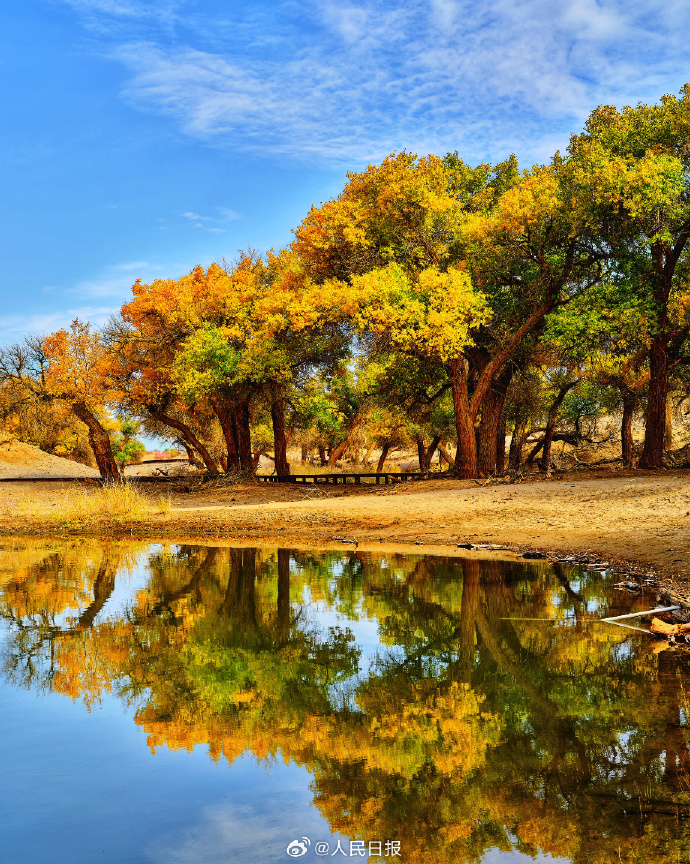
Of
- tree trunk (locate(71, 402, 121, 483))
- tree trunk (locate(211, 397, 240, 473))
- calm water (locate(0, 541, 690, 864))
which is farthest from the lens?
tree trunk (locate(71, 402, 121, 483))

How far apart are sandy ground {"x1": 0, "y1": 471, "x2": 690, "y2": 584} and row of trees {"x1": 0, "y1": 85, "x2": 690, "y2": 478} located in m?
4.66

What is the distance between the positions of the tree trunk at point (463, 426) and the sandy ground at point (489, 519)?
1.53 m

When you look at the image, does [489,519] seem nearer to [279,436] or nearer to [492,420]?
[492,420]

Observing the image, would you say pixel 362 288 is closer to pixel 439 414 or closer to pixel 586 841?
pixel 439 414

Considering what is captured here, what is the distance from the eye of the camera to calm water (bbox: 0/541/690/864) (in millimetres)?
3568

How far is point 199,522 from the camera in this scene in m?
19.4

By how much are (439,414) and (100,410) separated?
16.8 metres

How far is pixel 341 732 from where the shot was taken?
194 inches

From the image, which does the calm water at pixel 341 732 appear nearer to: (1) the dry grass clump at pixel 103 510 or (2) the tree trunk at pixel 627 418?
(1) the dry grass clump at pixel 103 510

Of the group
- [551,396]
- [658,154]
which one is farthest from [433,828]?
[551,396]

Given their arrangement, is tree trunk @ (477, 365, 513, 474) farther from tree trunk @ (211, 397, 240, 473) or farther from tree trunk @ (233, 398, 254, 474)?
tree trunk @ (211, 397, 240, 473)

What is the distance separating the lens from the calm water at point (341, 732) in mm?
3568

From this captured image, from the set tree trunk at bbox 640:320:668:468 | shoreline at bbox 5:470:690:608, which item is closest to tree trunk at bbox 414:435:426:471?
shoreline at bbox 5:470:690:608

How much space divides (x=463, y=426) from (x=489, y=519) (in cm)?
940
